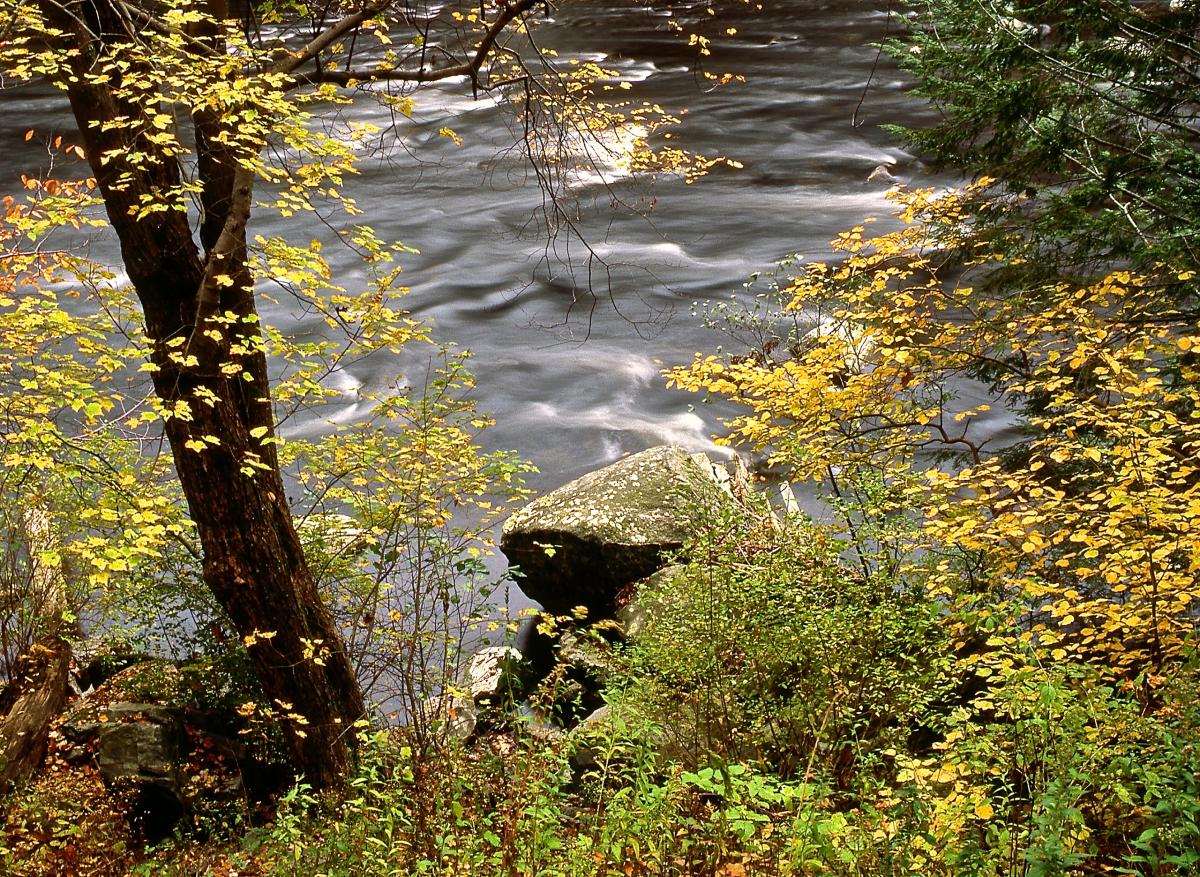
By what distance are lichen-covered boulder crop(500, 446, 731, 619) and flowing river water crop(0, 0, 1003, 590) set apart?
1.58 m

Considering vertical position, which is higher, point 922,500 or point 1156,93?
point 1156,93

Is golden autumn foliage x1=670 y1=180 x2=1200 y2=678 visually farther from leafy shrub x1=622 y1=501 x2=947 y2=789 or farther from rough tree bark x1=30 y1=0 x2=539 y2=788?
rough tree bark x1=30 y1=0 x2=539 y2=788

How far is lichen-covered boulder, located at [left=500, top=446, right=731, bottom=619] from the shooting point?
7.77 m

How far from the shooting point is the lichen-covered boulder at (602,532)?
7.77 m

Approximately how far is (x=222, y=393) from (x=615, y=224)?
34.6 ft

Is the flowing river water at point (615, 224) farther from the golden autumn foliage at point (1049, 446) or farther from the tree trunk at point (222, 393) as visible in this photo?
the tree trunk at point (222, 393)

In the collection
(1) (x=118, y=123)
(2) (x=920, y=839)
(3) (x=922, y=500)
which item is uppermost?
(1) (x=118, y=123)

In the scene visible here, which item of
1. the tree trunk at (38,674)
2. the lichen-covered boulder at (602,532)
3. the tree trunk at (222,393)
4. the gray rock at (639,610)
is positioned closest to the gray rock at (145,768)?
the tree trunk at (38,674)

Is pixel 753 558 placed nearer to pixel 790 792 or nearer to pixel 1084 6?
pixel 790 792

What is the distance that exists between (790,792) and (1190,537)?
6.69ft

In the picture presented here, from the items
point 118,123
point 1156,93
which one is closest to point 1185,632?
point 1156,93

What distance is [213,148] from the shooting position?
5.31m

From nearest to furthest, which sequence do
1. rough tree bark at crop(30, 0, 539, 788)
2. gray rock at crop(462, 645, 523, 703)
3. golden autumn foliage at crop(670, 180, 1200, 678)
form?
golden autumn foliage at crop(670, 180, 1200, 678) → rough tree bark at crop(30, 0, 539, 788) → gray rock at crop(462, 645, 523, 703)

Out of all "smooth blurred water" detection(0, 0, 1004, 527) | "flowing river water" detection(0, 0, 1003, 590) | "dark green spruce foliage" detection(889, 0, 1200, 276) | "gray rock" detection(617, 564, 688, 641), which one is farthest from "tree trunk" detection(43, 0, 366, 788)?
"dark green spruce foliage" detection(889, 0, 1200, 276)
